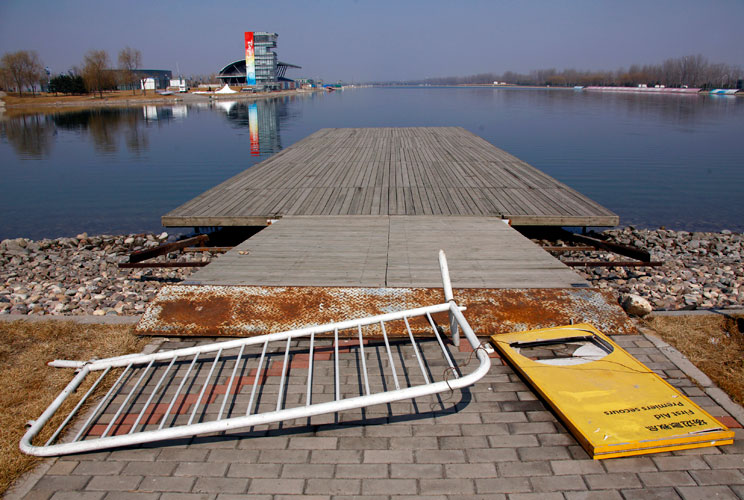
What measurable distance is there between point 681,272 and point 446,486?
6.49 meters

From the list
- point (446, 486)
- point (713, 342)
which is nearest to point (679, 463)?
point (446, 486)

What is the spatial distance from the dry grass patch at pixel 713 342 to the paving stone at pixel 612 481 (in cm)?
129

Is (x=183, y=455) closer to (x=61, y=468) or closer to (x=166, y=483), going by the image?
(x=166, y=483)

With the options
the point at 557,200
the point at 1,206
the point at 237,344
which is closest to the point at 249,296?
the point at 237,344

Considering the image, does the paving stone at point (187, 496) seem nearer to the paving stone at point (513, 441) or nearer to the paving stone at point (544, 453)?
the paving stone at point (513, 441)

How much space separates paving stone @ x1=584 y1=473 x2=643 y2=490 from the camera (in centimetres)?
240

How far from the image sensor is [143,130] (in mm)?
32531

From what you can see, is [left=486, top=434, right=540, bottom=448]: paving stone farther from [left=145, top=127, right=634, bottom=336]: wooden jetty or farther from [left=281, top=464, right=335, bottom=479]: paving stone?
[left=145, top=127, right=634, bottom=336]: wooden jetty

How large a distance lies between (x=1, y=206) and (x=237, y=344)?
1477 cm

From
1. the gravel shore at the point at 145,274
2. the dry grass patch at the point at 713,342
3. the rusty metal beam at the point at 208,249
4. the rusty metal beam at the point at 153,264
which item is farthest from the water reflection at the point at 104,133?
the dry grass patch at the point at 713,342

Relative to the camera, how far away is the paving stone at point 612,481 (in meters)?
2.40

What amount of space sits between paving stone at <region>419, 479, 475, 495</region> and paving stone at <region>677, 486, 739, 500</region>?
3.45 feet

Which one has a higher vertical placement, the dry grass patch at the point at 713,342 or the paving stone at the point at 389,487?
the dry grass patch at the point at 713,342

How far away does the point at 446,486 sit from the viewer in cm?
243
